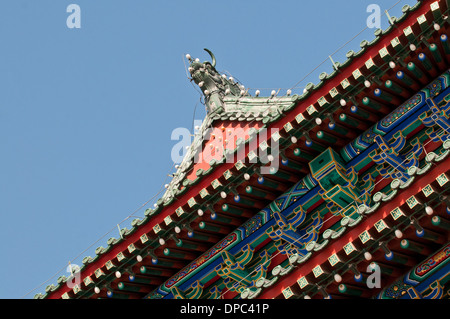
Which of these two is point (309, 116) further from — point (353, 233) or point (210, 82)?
point (210, 82)

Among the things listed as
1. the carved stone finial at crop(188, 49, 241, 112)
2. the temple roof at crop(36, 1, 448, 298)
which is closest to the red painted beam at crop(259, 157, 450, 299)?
the temple roof at crop(36, 1, 448, 298)

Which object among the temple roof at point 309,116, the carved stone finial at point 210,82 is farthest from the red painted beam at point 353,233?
the carved stone finial at point 210,82

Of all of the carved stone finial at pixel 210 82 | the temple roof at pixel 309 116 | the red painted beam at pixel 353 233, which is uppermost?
the carved stone finial at pixel 210 82

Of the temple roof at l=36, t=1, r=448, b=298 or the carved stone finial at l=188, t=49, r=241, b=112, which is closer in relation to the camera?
the temple roof at l=36, t=1, r=448, b=298

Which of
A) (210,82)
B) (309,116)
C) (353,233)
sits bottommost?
(353,233)

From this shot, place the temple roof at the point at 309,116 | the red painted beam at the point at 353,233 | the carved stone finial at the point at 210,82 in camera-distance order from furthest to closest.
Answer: the carved stone finial at the point at 210,82 < the temple roof at the point at 309,116 < the red painted beam at the point at 353,233

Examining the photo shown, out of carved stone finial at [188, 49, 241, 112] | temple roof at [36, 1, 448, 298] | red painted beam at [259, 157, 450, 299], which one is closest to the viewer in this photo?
red painted beam at [259, 157, 450, 299]

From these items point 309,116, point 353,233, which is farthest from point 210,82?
point 353,233

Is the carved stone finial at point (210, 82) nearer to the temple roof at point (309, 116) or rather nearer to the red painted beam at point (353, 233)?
the temple roof at point (309, 116)

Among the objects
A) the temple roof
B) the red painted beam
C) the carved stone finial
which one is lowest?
the red painted beam

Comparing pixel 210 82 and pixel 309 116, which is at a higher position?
pixel 210 82

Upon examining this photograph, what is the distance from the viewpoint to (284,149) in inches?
740

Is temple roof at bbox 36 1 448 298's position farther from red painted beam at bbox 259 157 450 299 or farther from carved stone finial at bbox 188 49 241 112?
carved stone finial at bbox 188 49 241 112
